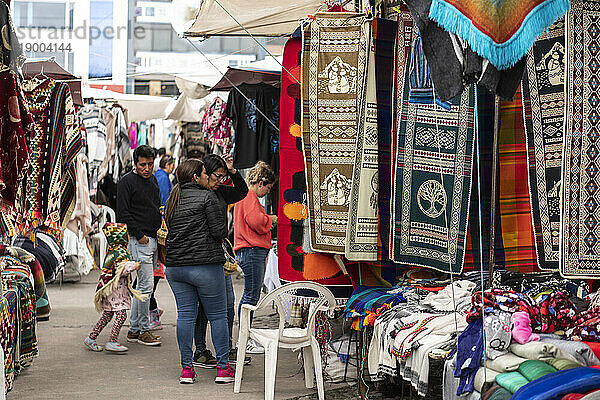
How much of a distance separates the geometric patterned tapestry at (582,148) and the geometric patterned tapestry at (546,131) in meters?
0.06

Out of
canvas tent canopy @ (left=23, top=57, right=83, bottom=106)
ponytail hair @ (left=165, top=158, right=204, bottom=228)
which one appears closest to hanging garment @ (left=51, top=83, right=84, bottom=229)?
ponytail hair @ (left=165, top=158, right=204, bottom=228)

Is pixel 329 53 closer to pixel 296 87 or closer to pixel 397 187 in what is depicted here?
pixel 296 87

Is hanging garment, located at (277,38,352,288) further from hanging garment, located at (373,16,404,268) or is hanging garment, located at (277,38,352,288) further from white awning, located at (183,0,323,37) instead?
white awning, located at (183,0,323,37)

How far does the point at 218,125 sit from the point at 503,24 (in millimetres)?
7248

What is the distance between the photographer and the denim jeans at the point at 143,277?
7496 mm

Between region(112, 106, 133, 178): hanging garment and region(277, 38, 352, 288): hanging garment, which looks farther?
region(112, 106, 133, 178): hanging garment

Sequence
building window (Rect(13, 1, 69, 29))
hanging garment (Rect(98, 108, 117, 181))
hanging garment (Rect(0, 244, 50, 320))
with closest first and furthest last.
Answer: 1. hanging garment (Rect(0, 244, 50, 320))
2. hanging garment (Rect(98, 108, 117, 181))
3. building window (Rect(13, 1, 69, 29))

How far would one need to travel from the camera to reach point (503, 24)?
11.4 ft

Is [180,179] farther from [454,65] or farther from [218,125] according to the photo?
[218,125]

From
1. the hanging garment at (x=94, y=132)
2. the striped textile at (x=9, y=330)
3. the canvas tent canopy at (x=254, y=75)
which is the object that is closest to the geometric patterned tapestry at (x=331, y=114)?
the striped textile at (x=9, y=330)

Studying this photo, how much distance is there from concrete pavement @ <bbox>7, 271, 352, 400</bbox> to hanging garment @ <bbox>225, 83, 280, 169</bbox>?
1.99 metres

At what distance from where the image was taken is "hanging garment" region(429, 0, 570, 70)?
3455 mm

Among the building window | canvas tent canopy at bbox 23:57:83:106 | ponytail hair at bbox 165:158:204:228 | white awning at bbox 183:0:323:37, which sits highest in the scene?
the building window

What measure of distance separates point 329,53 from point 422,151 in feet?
2.94
